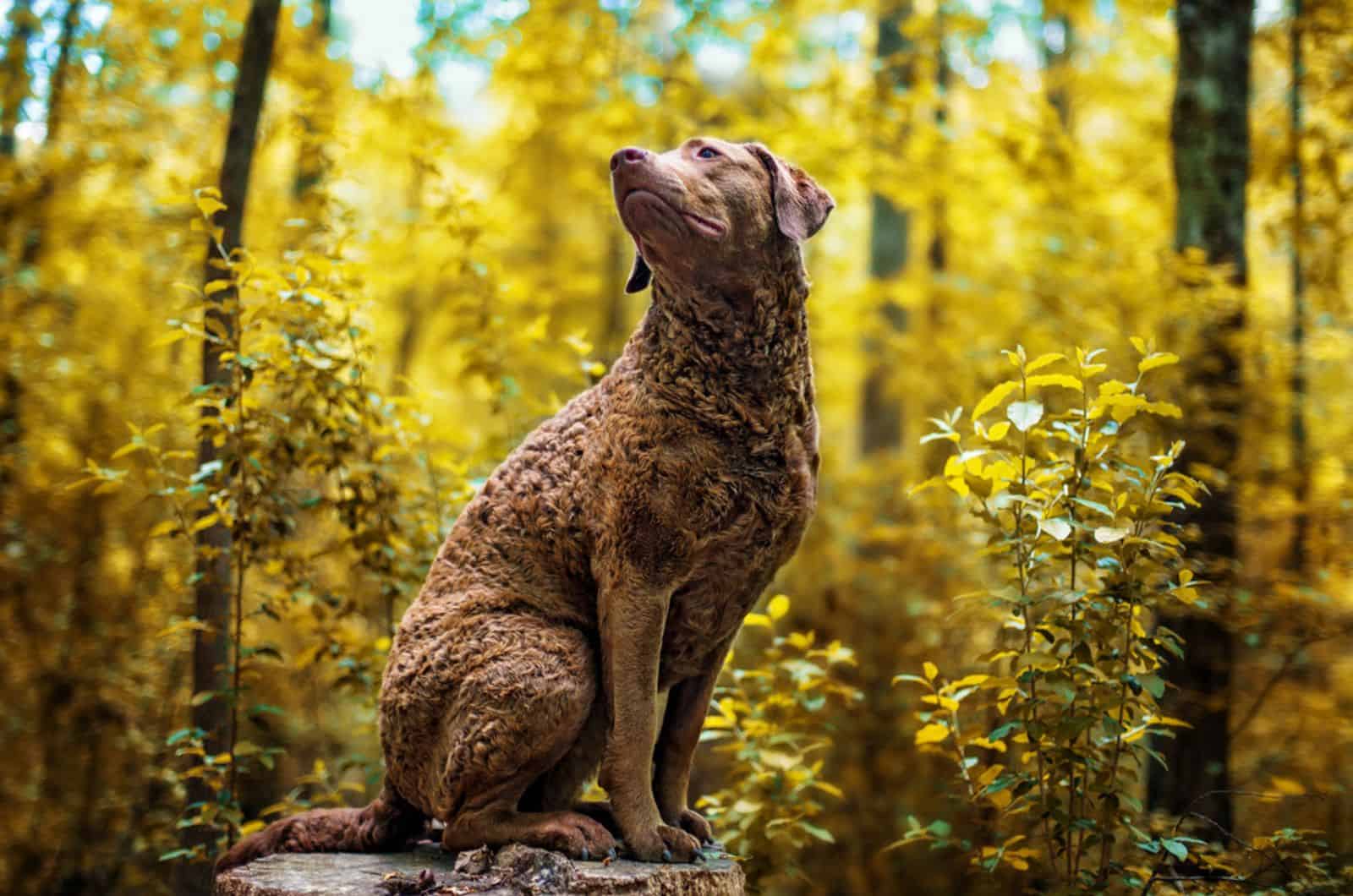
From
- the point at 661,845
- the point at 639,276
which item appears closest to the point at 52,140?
the point at 639,276

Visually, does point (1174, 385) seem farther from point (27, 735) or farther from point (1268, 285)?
point (1268, 285)

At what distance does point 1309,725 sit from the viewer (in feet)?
24.7

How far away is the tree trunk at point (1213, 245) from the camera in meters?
5.52

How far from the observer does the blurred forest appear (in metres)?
3.76

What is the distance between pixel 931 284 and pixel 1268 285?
6144mm

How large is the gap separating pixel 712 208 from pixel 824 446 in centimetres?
785

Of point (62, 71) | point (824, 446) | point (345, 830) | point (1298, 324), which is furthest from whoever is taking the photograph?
point (824, 446)

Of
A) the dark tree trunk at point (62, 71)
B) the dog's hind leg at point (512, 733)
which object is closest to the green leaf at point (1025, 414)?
the dog's hind leg at point (512, 733)

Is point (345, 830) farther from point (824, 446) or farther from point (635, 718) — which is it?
point (824, 446)

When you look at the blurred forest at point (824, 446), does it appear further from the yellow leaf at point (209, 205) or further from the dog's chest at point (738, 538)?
the dog's chest at point (738, 538)

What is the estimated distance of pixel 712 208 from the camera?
3.31 m

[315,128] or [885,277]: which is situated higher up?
[885,277]

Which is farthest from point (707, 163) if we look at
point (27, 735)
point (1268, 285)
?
point (1268, 285)

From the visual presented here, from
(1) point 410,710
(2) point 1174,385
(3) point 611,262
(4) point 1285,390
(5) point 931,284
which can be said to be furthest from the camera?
(3) point 611,262
